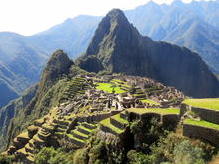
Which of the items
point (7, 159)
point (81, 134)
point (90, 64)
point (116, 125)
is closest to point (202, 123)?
point (116, 125)

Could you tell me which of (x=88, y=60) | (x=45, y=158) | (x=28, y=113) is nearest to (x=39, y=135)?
(x=45, y=158)

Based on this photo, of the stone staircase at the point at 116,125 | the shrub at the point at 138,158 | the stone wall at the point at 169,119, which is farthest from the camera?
the stone staircase at the point at 116,125

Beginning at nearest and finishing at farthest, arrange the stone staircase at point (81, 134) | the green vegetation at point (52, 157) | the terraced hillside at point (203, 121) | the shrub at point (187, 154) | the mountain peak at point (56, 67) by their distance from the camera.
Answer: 1. the shrub at point (187, 154)
2. the terraced hillside at point (203, 121)
3. the green vegetation at point (52, 157)
4. the stone staircase at point (81, 134)
5. the mountain peak at point (56, 67)

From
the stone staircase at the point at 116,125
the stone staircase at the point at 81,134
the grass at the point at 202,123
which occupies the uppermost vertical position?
the grass at the point at 202,123

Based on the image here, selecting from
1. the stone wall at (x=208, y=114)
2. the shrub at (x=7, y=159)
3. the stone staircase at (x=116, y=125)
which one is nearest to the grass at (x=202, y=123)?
the stone wall at (x=208, y=114)

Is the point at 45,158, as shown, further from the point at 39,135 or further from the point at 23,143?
the point at 23,143

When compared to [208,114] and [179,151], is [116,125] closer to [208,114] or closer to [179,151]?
[179,151]

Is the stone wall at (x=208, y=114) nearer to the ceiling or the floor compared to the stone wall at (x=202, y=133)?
nearer to the ceiling

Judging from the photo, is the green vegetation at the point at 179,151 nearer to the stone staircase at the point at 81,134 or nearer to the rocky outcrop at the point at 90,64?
the stone staircase at the point at 81,134
